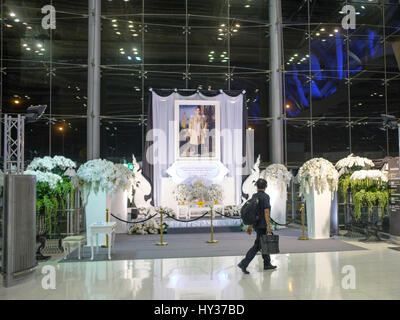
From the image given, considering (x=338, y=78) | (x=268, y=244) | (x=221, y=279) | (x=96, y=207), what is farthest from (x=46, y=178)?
(x=338, y=78)

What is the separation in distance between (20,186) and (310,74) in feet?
35.5

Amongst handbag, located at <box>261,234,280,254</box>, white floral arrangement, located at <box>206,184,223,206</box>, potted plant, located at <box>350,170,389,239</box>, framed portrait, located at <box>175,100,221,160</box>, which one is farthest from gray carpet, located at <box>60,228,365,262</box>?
framed portrait, located at <box>175,100,221,160</box>

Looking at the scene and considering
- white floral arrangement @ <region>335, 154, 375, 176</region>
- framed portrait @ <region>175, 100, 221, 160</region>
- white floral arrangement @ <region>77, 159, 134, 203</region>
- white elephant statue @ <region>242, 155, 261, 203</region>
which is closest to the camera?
white floral arrangement @ <region>77, 159, 134, 203</region>

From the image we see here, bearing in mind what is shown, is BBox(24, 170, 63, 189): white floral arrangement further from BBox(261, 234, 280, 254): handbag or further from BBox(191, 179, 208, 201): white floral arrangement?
BBox(191, 179, 208, 201): white floral arrangement

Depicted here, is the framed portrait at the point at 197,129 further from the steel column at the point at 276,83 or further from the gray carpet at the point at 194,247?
the gray carpet at the point at 194,247

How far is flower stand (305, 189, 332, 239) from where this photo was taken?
29.4 ft

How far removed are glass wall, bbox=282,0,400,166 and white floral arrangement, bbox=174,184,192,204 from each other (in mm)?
4398

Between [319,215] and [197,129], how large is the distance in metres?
4.95

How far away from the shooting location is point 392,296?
4.51 metres

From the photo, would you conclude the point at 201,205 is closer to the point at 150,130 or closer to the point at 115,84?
the point at 150,130

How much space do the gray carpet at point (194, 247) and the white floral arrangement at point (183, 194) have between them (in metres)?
1.41

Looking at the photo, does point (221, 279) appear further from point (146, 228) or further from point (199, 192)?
point (199, 192)

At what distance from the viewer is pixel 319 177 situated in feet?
29.4

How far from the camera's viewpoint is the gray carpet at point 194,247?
7.18 m
